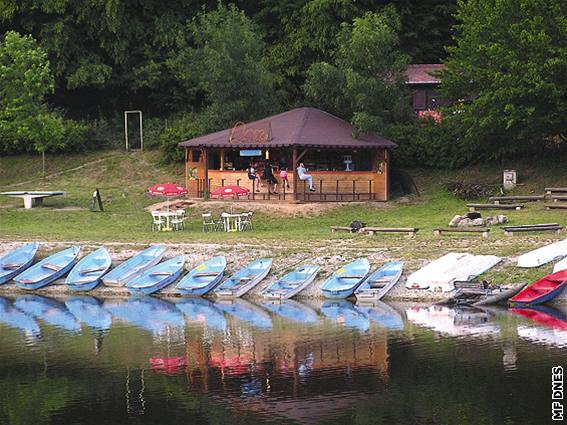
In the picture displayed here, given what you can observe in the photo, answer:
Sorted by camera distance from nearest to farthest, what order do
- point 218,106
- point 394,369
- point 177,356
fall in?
point 394,369 → point 177,356 → point 218,106

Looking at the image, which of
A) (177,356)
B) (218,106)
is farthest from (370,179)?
(177,356)

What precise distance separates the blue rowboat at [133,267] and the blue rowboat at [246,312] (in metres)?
3.90

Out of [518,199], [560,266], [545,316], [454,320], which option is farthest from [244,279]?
[518,199]

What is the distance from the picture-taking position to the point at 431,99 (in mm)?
68812

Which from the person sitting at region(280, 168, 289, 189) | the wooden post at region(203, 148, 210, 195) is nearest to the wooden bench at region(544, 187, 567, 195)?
the person sitting at region(280, 168, 289, 189)

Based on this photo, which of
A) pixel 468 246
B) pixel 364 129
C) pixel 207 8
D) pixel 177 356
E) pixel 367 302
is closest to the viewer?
pixel 177 356

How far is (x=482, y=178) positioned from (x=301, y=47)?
47.8 feet

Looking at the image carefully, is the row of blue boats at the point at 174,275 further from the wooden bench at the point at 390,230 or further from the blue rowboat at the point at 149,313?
the wooden bench at the point at 390,230

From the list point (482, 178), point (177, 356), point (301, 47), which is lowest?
point (177, 356)

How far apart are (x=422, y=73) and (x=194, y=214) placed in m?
18.7

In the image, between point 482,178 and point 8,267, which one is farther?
point 482,178

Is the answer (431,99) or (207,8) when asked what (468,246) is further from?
(207,8)

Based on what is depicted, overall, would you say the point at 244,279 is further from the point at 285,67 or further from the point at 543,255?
the point at 285,67

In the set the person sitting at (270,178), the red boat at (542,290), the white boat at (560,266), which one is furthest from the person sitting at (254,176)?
the red boat at (542,290)
